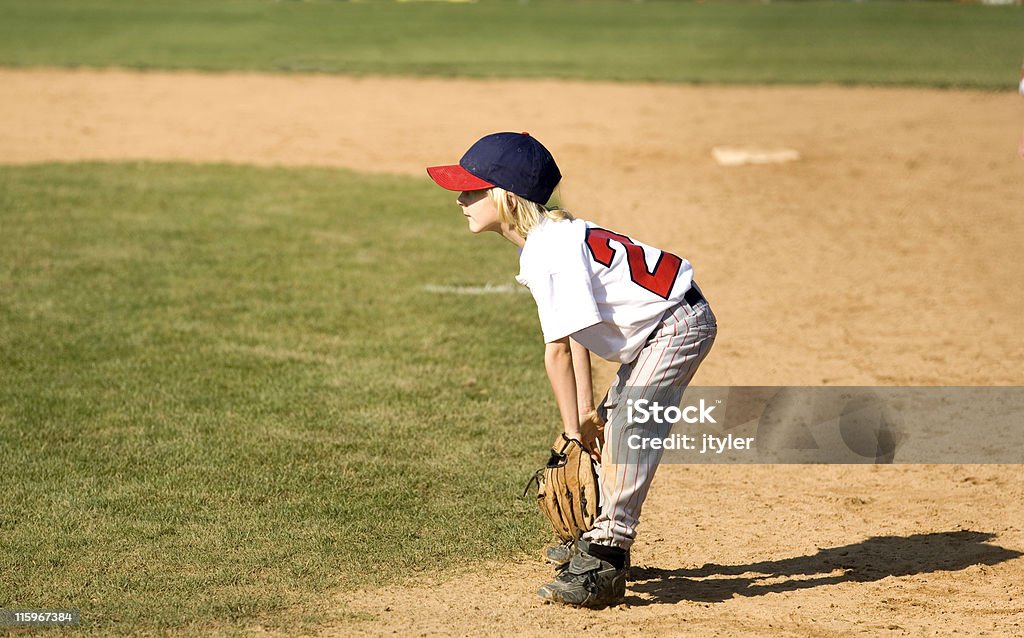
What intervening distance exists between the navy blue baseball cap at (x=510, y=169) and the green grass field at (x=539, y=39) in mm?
15883

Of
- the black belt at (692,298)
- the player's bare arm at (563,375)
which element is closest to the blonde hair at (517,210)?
the player's bare arm at (563,375)

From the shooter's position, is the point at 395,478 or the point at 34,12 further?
the point at 34,12

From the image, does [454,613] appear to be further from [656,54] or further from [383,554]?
[656,54]

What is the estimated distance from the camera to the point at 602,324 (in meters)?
4.16

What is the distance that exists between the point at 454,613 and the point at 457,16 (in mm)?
27193

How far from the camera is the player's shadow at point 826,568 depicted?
443cm

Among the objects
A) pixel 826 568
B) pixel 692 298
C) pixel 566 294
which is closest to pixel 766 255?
pixel 826 568

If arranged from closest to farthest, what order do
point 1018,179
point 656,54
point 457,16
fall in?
point 1018,179 → point 656,54 → point 457,16

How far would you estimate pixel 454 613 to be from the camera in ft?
13.7

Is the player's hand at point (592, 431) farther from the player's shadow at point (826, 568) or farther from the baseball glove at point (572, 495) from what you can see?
the player's shadow at point (826, 568)

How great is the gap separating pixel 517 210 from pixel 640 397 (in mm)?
745

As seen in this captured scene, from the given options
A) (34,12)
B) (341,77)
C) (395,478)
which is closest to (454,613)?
(395,478)

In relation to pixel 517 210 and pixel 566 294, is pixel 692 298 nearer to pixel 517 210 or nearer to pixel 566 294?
pixel 566 294

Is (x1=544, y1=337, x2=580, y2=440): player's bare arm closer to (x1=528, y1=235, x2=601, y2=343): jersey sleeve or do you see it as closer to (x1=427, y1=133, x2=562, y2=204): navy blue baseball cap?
(x1=528, y1=235, x2=601, y2=343): jersey sleeve
